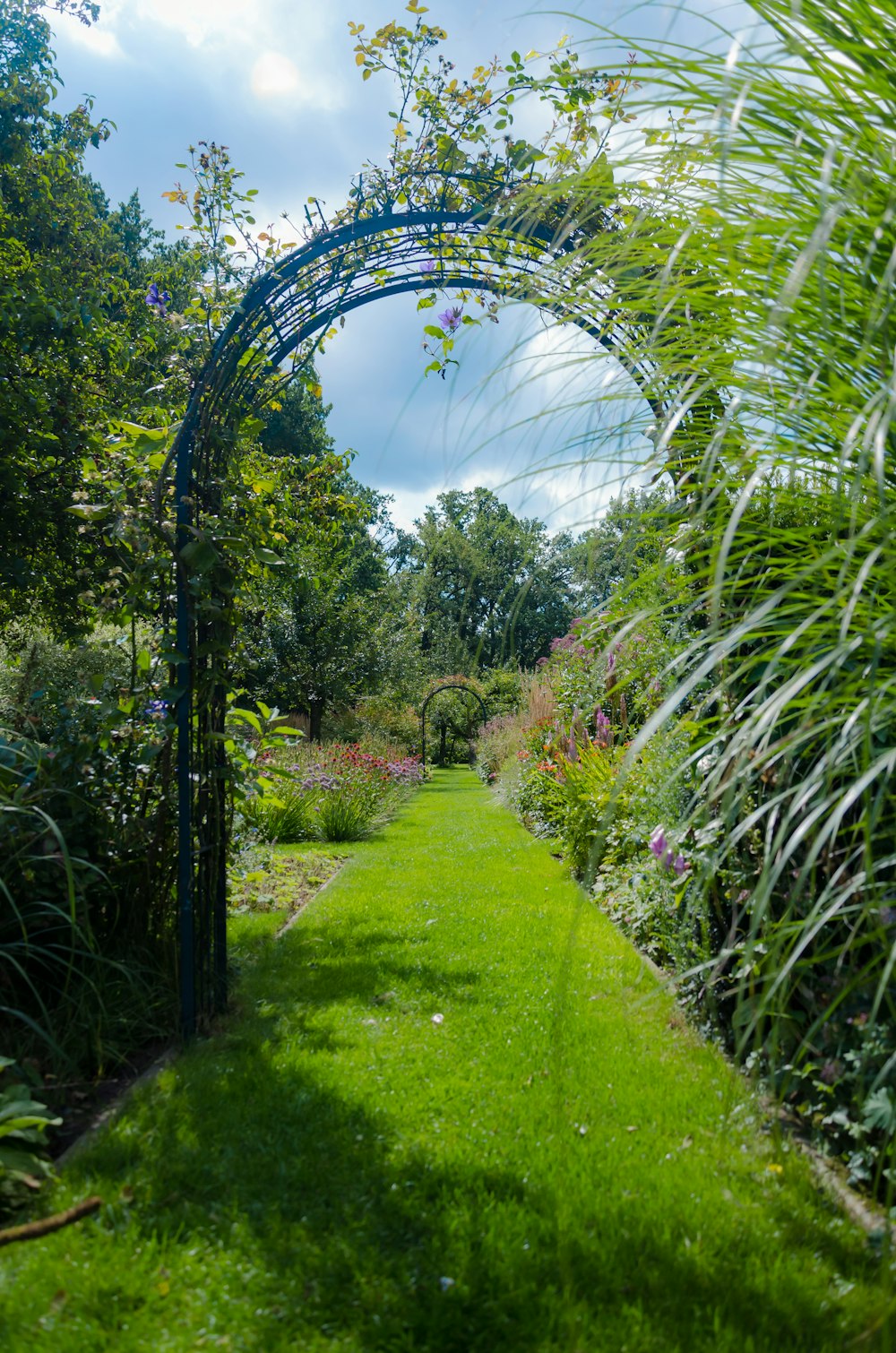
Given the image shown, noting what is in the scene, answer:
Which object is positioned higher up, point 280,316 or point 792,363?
point 280,316

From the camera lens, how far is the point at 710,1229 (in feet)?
6.11

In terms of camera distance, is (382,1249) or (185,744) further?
(185,744)

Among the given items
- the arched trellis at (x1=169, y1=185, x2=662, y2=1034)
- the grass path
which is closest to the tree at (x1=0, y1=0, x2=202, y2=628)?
the arched trellis at (x1=169, y1=185, x2=662, y2=1034)

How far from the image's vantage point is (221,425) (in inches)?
129

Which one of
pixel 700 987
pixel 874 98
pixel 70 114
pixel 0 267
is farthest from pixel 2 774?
pixel 70 114

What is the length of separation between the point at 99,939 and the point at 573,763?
162 inches

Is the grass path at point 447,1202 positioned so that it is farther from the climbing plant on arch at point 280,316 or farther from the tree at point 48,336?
the tree at point 48,336

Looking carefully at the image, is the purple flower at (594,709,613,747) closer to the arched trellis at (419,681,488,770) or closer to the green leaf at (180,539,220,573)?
the green leaf at (180,539,220,573)

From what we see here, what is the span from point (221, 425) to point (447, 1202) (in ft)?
8.63

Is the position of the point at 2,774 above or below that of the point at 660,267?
below

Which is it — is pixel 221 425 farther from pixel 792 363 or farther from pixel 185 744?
pixel 792 363

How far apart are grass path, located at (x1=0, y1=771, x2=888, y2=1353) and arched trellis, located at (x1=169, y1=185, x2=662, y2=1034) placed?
472 millimetres

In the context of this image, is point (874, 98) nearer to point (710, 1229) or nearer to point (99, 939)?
point (710, 1229)

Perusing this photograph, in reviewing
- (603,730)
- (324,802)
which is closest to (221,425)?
(603,730)
